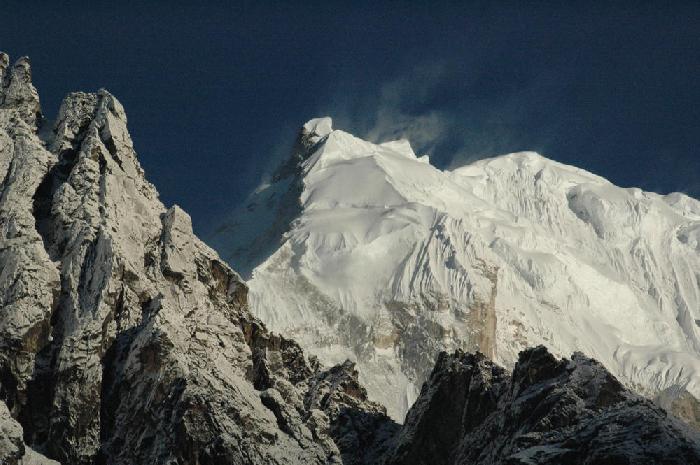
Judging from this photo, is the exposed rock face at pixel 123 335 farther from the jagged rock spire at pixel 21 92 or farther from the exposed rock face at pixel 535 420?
the exposed rock face at pixel 535 420

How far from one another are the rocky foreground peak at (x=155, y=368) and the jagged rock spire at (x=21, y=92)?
4856 millimetres

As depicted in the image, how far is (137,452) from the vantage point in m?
104

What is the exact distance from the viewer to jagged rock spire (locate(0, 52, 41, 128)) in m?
147

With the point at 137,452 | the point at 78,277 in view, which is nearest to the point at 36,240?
the point at 78,277

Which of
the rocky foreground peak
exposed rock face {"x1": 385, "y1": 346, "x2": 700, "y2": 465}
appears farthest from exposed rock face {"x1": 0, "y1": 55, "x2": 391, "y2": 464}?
exposed rock face {"x1": 385, "y1": 346, "x2": 700, "y2": 465}

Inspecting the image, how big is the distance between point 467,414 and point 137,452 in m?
33.2

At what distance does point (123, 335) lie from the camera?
11394cm

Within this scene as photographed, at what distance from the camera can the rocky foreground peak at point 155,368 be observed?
338ft

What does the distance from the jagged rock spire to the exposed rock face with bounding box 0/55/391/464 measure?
13.3ft

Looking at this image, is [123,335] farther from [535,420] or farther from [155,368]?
[535,420]

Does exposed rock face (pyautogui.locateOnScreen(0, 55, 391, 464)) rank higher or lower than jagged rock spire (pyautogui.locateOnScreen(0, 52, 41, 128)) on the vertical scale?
lower

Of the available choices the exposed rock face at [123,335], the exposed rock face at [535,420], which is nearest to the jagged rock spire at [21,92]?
the exposed rock face at [123,335]

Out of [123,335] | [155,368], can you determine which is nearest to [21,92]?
[123,335]

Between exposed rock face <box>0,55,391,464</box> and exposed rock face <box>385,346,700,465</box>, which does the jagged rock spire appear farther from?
exposed rock face <box>385,346,700,465</box>
